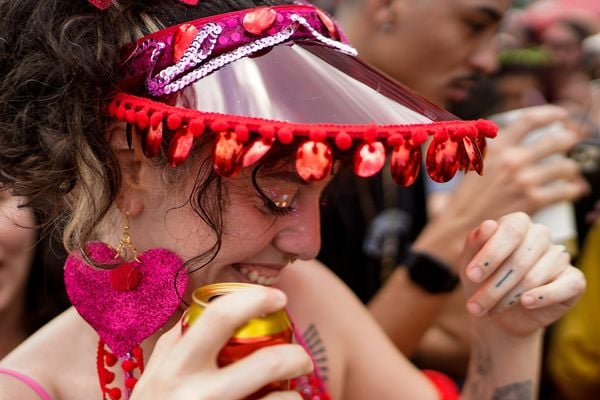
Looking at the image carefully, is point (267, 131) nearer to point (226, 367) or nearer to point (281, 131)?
point (281, 131)

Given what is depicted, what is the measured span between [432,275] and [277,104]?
1.28 meters

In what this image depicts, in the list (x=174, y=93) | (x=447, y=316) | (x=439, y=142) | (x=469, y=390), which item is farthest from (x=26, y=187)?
(x=447, y=316)

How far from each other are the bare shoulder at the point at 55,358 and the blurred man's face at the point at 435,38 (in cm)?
148

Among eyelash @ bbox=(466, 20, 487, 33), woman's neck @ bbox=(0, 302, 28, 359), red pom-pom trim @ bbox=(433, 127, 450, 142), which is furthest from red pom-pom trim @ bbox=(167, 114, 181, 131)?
eyelash @ bbox=(466, 20, 487, 33)

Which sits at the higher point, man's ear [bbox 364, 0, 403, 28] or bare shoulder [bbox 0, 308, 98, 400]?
man's ear [bbox 364, 0, 403, 28]

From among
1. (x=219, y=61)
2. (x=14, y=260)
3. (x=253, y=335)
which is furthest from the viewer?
(x=14, y=260)

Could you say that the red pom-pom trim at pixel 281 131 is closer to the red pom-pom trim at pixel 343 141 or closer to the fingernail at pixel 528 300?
the red pom-pom trim at pixel 343 141

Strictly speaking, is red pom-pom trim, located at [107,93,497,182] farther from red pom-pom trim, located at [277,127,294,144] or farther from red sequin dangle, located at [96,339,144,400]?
red sequin dangle, located at [96,339,144,400]

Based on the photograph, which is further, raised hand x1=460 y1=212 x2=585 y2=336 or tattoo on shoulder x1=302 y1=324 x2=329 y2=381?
tattoo on shoulder x1=302 y1=324 x2=329 y2=381

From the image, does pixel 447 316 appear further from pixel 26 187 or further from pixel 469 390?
pixel 26 187

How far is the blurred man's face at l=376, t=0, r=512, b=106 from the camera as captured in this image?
245cm

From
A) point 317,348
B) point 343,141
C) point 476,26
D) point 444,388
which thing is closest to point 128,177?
point 343,141

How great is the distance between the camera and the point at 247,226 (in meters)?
1.13

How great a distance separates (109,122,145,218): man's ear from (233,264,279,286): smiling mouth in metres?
0.18
